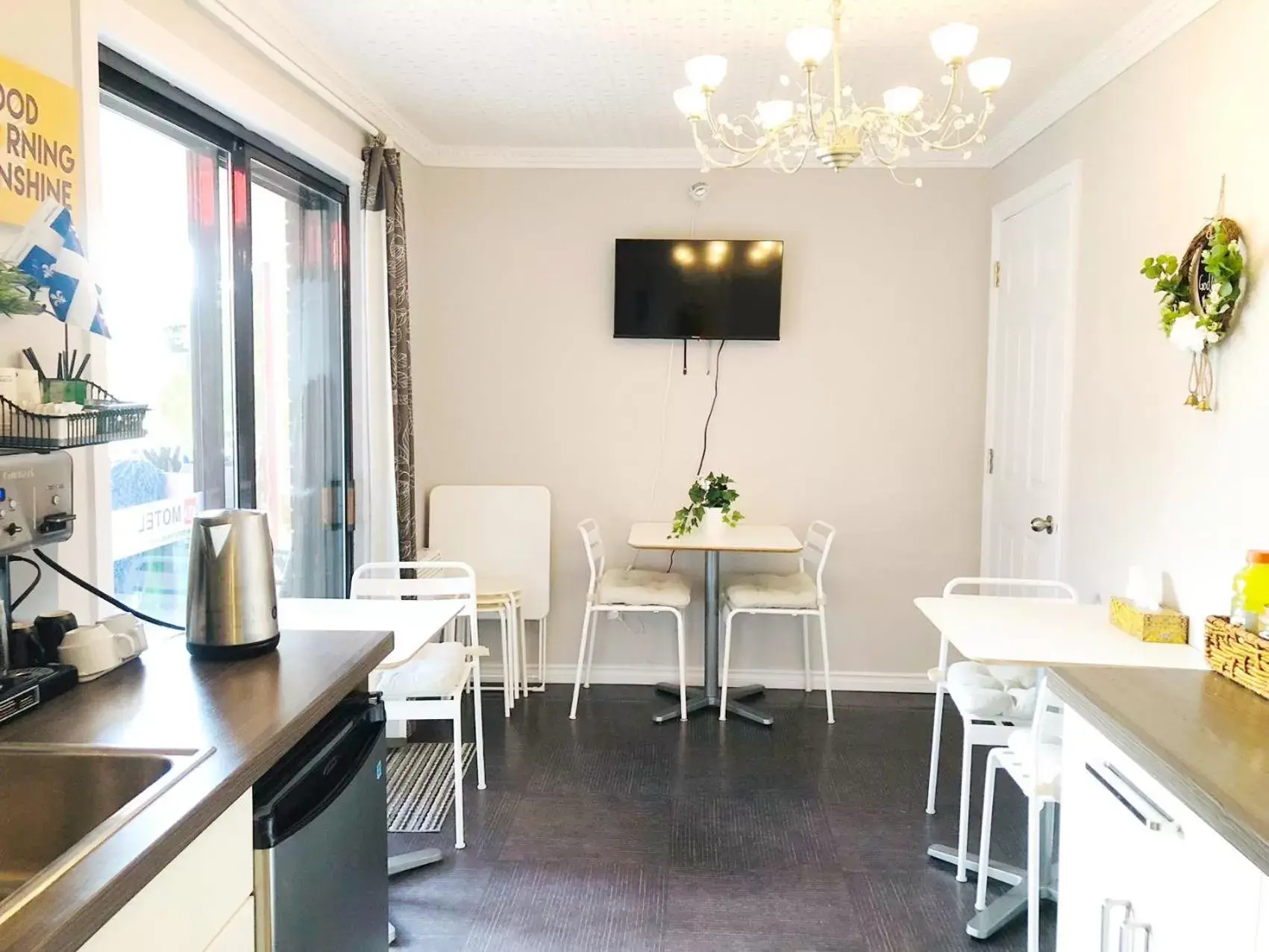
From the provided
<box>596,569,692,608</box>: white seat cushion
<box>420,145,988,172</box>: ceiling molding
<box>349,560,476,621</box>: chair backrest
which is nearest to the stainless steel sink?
<box>349,560,476,621</box>: chair backrest

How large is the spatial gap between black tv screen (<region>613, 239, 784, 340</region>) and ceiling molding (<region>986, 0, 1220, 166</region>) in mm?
1056

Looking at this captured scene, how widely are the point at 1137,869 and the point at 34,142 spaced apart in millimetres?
2379

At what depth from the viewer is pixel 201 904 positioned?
1.25 meters

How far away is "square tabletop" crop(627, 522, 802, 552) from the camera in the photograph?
383cm

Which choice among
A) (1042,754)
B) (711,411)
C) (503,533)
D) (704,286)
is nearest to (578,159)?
(704,286)

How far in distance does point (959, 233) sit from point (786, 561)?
1.69 metres

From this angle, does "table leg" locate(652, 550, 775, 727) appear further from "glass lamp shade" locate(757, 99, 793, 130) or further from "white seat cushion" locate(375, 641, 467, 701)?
"glass lamp shade" locate(757, 99, 793, 130)

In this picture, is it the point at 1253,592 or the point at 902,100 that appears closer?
the point at 1253,592

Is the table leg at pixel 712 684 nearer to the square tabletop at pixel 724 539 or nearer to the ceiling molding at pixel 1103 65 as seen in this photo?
the square tabletop at pixel 724 539

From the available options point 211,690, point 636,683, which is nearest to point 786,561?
point 636,683

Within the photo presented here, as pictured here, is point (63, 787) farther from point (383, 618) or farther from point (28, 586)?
point (383, 618)

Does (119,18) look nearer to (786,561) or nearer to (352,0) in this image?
(352,0)

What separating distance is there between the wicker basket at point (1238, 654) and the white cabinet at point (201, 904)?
183cm

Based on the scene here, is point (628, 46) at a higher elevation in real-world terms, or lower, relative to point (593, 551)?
higher
